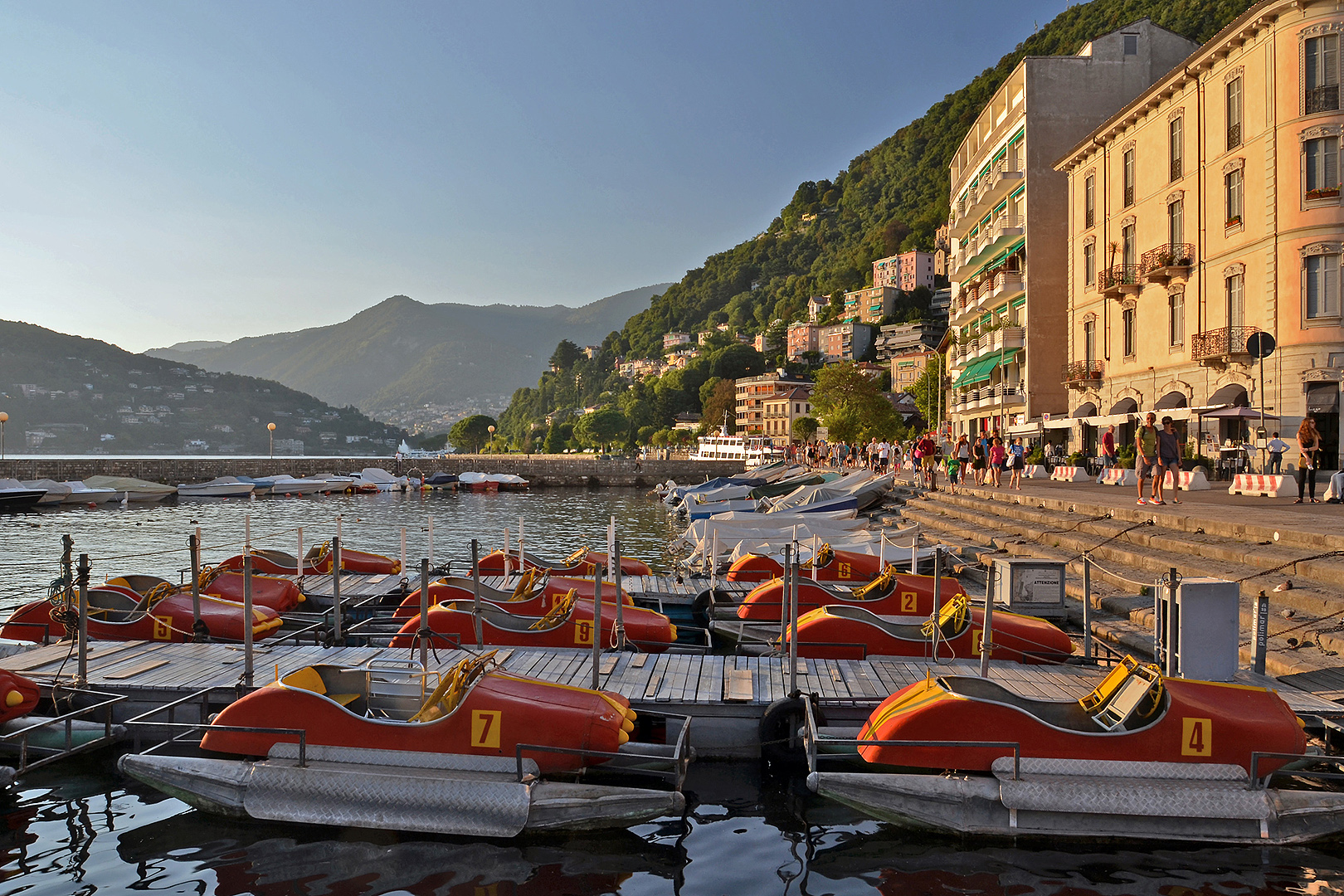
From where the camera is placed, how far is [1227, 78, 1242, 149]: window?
90.7ft

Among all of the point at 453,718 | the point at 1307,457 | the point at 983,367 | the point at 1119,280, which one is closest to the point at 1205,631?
the point at 453,718

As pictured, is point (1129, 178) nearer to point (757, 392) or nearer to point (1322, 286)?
point (1322, 286)

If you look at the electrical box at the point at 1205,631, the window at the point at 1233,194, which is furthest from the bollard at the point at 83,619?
the window at the point at 1233,194

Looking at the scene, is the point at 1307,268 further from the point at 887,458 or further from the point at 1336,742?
the point at 887,458

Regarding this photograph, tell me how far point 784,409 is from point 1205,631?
129905 millimetres

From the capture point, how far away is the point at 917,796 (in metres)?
8.07

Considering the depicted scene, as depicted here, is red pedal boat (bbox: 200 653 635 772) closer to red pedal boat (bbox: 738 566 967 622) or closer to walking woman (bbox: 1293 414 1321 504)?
red pedal boat (bbox: 738 566 967 622)

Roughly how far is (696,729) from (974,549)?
1380cm

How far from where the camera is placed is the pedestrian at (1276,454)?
23.2 metres

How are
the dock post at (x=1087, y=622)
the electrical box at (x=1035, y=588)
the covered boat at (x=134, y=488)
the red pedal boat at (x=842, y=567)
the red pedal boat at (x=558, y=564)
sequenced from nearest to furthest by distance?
1. the dock post at (x=1087, y=622)
2. the electrical box at (x=1035, y=588)
3. the red pedal boat at (x=842, y=567)
4. the red pedal boat at (x=558, y=564)
5. the covered boat at (x=134, y=488)

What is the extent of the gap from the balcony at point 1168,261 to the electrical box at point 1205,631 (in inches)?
1030

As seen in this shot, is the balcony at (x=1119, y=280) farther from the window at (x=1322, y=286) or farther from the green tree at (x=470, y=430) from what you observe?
the green tree at (x=470, y=430)

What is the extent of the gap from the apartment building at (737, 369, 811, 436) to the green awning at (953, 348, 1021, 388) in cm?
8645

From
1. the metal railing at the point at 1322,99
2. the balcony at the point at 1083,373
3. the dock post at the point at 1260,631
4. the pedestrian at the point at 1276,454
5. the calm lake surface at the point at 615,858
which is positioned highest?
the metal railing at the point at 1322,99
